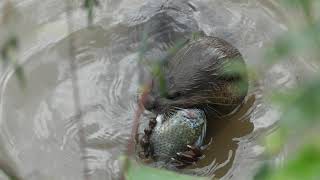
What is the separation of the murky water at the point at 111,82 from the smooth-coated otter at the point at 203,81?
0.09 meters

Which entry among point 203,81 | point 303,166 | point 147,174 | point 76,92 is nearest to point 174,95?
point 203,81

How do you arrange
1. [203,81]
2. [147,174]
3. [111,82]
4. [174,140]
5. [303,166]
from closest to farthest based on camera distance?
1. [303,166]
2. [147,174]
3. [174,140]
4. [203,81]
5. [111,82]

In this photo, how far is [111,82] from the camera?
2424 mm

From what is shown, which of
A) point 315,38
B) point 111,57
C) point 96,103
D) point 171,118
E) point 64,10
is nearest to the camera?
point 315,38

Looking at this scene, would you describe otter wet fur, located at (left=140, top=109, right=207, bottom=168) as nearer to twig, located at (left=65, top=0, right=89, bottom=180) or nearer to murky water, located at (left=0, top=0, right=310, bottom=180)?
murky water, located at (left=0, top=0, right=310, bottom=180)

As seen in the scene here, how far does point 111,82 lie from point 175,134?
1.36 ft

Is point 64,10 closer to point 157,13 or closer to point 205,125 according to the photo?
point 157,13

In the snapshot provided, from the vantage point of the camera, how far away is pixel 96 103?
234 cm

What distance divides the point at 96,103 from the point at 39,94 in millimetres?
207

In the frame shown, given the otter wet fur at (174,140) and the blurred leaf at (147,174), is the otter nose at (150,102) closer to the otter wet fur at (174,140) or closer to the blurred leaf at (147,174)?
the otter wet fur at (174,140)

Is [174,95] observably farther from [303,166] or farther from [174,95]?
[303,166]

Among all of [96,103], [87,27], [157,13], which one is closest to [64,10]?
[87,27]

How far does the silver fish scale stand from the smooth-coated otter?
0.15 ft

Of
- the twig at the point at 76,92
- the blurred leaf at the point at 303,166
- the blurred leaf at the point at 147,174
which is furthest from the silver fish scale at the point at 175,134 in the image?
the blurred leaf at the point at 303,166
